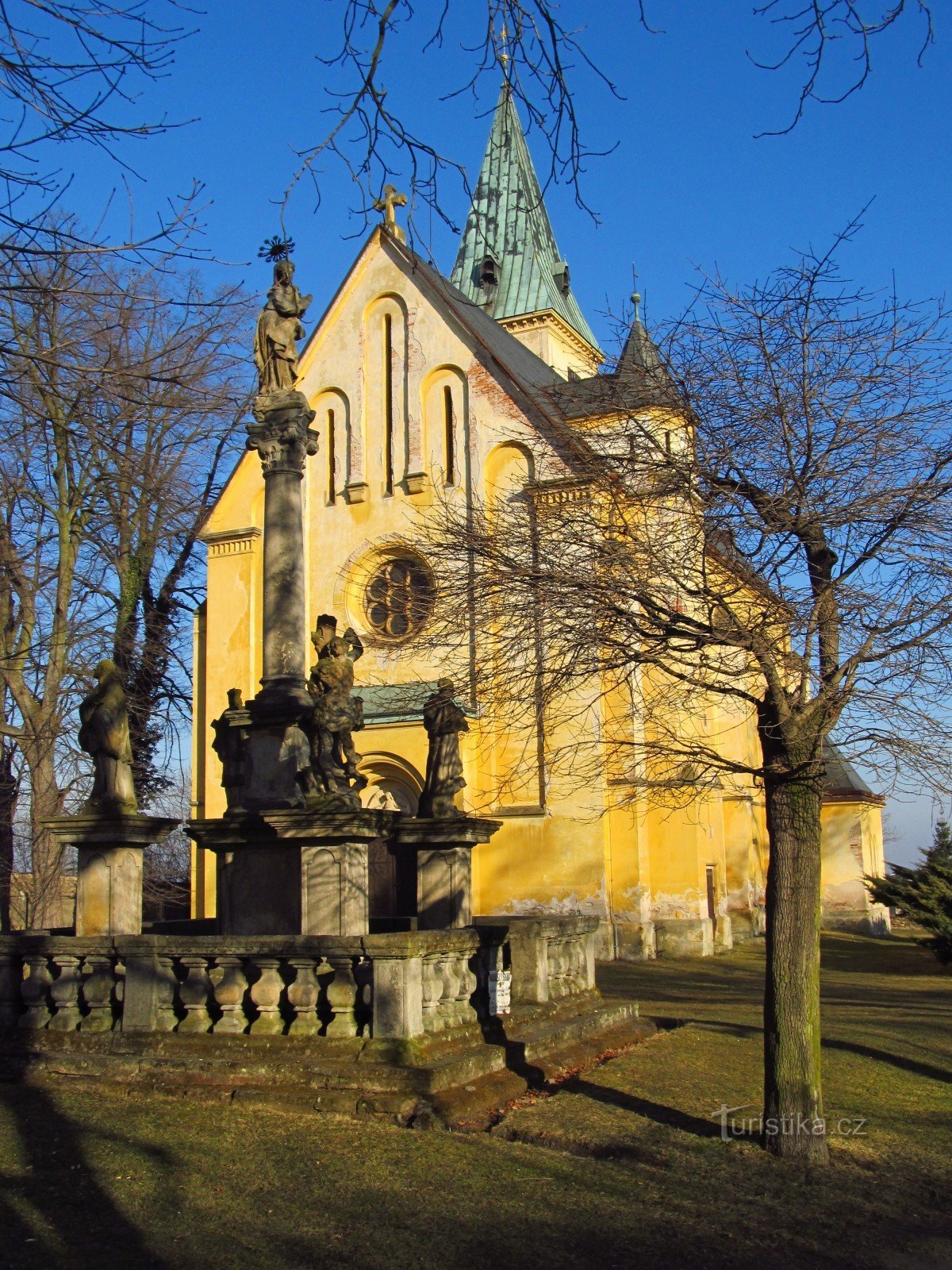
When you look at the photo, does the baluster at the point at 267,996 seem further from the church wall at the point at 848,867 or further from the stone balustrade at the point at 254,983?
the church wall at the point at 848,867

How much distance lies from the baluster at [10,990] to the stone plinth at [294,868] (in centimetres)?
179

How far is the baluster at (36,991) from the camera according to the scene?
365 inches

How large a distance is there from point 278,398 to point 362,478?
13104 mm

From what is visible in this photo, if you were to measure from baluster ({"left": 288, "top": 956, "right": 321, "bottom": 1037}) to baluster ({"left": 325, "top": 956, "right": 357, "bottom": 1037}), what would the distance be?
0.10 m

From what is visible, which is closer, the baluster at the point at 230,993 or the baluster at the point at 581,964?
the baluster at the point at 230,993

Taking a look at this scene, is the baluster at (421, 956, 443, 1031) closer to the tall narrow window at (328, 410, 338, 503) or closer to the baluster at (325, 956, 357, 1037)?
the baluster at (325, 956, 357, 1037)

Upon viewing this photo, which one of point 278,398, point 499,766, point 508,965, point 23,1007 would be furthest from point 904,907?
point 23,1007

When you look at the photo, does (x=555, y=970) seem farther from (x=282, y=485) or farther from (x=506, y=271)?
(x=506, y=271)

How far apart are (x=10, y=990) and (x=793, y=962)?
19.5 ft

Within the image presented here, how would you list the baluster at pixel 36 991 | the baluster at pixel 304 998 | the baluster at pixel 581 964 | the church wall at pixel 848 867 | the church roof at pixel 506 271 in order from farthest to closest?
the church roof at pixel 506 271
the church wall at pixel 848 867
the baluster at pixel 581 964
the baluster at pixel 36 991
the baluster at pixel 304 998

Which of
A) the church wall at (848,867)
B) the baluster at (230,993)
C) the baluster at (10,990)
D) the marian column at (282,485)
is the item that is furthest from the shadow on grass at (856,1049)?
the church wall at (848,867)

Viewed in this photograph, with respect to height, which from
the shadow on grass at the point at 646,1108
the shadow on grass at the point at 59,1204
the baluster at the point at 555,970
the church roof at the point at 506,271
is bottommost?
the shadow on grass at the point at 646,1108

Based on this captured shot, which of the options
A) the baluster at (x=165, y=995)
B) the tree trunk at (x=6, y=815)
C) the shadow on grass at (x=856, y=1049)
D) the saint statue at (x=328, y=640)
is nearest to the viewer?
the baluster at (x=165, y=995)

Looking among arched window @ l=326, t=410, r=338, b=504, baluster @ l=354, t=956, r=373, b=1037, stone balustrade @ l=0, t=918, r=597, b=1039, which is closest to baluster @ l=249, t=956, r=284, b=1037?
stone balustrade @ l=0, t=918, r=597, b=1039
